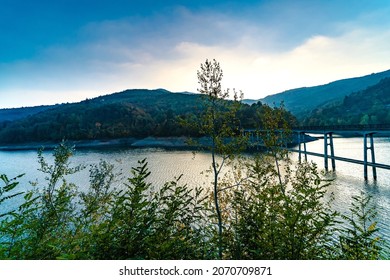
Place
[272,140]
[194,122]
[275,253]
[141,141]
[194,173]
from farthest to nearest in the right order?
1. [141,141]
2. [194,173]
3. [272,140]
4. [194,122]
5. [275,253]

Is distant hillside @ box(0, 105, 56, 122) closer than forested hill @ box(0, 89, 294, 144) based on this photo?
No

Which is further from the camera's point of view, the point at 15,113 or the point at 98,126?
the point at 15,113

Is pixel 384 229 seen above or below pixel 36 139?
below

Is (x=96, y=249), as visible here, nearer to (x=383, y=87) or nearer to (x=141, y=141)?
(x=141, y=141)

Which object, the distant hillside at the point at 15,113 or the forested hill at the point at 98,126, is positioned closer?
the forested hill at the point at 98,126

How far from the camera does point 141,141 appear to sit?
96250 mm

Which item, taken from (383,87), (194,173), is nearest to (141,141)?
(194,173)
